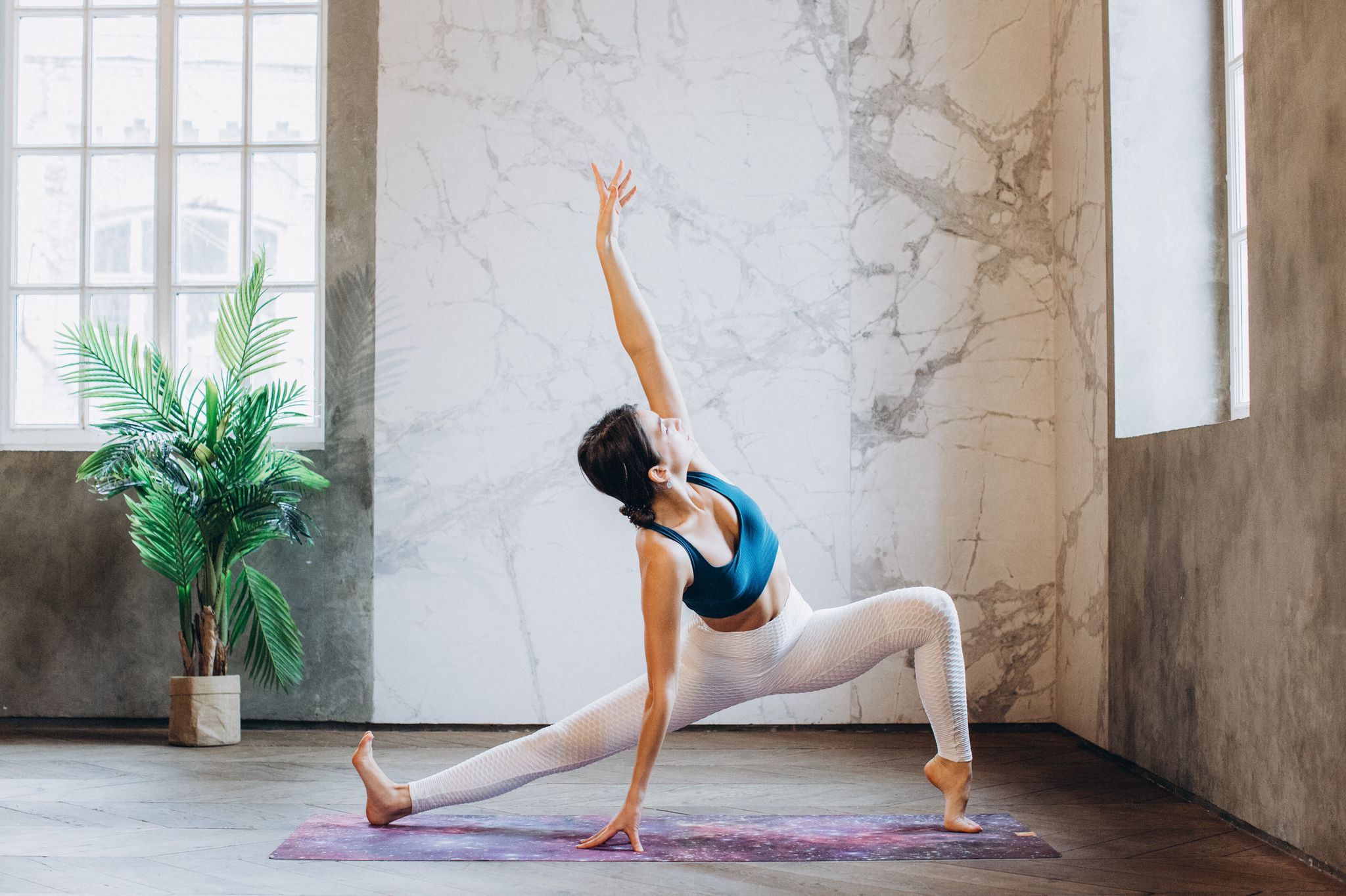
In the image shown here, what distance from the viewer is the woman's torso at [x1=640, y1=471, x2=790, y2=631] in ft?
7.38

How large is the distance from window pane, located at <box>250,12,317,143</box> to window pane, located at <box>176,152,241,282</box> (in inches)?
7.1

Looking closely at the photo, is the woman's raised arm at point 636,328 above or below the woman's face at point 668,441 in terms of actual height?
above

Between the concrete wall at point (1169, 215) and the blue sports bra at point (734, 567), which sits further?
the concrete wall at point (1169, 215)

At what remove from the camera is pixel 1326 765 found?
7.06 feet

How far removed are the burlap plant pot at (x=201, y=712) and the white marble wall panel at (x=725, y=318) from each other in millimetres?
516

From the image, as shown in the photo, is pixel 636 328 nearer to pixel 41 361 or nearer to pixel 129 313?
pixel 129 313

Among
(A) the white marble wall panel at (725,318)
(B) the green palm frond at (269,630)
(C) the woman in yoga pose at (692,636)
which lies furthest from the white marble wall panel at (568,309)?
(C) the woman in yoga pose at (692,636)

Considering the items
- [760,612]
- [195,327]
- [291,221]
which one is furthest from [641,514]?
[195,327]

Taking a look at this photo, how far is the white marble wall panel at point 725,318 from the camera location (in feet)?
12.9

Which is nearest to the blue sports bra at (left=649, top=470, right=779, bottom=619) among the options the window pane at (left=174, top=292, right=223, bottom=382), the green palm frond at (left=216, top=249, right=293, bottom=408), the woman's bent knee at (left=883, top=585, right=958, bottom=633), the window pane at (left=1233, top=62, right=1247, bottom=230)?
the woman's bent knee at (left=883, top=585, right=958, bottom=633)

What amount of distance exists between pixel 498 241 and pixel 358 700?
1.66 m

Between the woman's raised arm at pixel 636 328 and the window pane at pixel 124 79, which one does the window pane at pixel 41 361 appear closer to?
the window pane at pixel 124 79

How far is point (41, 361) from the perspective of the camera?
4.27 meters

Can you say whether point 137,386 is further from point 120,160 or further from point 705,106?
point 705,106
